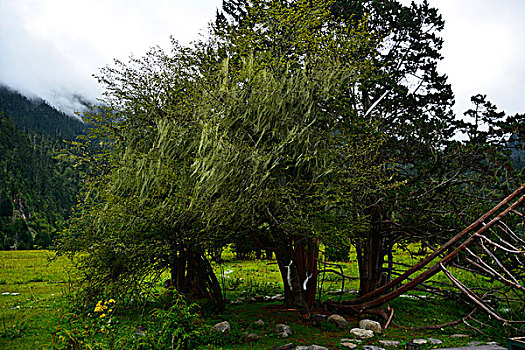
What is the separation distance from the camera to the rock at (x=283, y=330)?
5957mm

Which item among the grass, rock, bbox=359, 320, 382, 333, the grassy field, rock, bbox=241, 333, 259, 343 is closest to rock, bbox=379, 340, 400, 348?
the grassy field


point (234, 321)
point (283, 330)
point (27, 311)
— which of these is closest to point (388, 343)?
point (283, 330)

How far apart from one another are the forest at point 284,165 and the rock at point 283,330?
2.67ft

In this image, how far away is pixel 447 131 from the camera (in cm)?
753

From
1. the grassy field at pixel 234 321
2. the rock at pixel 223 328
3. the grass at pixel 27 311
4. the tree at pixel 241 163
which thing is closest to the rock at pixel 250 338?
the grassy field at pixel 234 321

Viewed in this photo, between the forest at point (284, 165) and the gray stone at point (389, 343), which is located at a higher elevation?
the forest at point (284, 165)

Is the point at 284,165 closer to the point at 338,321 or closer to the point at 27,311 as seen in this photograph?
the point at 338,321

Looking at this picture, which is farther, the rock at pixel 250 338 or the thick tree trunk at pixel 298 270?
the thick tree trunk at pixel 298 270

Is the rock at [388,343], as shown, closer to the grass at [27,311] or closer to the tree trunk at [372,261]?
the tree trunk at [372,261]

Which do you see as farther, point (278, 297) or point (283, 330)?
point (278, 297)

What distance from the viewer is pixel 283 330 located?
6.06 meters

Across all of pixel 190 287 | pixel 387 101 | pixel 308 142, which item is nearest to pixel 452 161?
pixel 387 101

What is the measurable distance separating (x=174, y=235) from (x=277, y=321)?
2796mm

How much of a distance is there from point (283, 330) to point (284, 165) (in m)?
2.83
